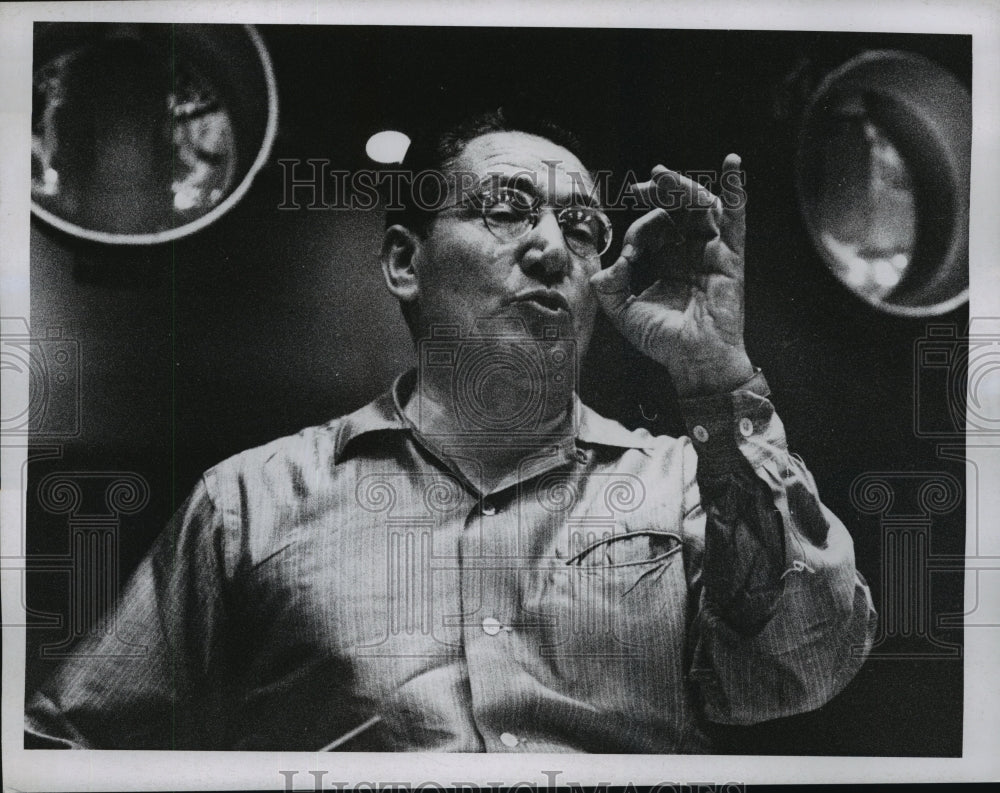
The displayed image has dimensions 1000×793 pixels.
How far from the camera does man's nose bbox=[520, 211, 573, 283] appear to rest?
2012 mm

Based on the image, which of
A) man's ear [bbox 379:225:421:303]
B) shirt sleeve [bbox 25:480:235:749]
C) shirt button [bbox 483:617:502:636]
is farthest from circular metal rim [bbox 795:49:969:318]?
shirt sleeve [bbox 25:480:235:749]

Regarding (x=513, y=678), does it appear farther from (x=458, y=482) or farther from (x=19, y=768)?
(x=19, y=768)

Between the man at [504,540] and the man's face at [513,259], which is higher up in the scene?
the man's face at [513,259]

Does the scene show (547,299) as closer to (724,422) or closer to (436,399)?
(436,399)

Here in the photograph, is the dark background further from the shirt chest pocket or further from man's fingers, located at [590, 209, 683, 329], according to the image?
the shirt chest pocket

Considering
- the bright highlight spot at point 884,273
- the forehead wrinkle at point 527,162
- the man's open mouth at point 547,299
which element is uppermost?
the forehead wrinkle at point 527,162

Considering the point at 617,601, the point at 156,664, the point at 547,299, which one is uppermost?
the point at 547,299

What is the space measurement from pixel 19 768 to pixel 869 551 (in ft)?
6.82

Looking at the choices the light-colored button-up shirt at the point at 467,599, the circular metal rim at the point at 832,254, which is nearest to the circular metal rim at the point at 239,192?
the light-colored button-up shirt at the point at 467,599

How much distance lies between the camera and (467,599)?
2029mm

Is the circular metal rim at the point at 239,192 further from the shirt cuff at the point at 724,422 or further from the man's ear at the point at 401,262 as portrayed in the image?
the shirt cuff at the point at 724,422

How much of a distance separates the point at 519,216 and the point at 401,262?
0.30 m

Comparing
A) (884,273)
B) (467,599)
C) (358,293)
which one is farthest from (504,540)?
(884,273)

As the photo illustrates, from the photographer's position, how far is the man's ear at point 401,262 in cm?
204
